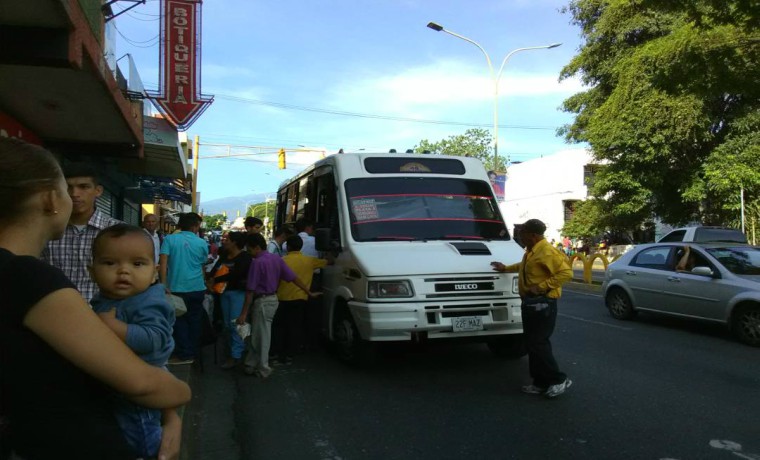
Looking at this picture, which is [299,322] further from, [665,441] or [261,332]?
[665,441]

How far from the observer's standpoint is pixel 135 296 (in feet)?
6.61

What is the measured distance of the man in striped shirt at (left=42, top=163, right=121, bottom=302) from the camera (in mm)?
3451

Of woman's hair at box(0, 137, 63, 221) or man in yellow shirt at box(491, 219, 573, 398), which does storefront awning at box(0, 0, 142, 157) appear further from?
man in yellow shirt at box(491, 219, 573, 398)

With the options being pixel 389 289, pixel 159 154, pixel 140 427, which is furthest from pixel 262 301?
pixel 159 154

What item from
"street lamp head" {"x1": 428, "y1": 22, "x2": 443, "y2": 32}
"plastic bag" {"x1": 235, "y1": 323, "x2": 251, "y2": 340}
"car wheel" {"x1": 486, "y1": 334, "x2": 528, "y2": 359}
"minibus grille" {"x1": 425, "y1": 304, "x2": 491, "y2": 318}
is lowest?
"car wheel" {"x1": 486, "y1": 334, "x2": 528, "y2": 359}

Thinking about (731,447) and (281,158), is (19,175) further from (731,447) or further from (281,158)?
(281,158)

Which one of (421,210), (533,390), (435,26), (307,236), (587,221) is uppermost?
(435,26)

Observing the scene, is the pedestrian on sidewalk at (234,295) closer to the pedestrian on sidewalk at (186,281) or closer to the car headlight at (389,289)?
the pedestrian on sidewalk at (186,281)

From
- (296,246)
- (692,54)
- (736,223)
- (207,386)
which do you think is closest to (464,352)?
(296,246)

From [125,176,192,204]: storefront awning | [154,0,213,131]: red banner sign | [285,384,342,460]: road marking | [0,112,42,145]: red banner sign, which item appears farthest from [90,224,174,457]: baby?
[125,176,192,204]: storefront awning

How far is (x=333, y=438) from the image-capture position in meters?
4.65

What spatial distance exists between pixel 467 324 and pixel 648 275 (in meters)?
5.18

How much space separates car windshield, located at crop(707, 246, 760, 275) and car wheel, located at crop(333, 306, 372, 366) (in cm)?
580

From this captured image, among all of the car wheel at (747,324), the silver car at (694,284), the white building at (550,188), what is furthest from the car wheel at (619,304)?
the white building at (550,188)
